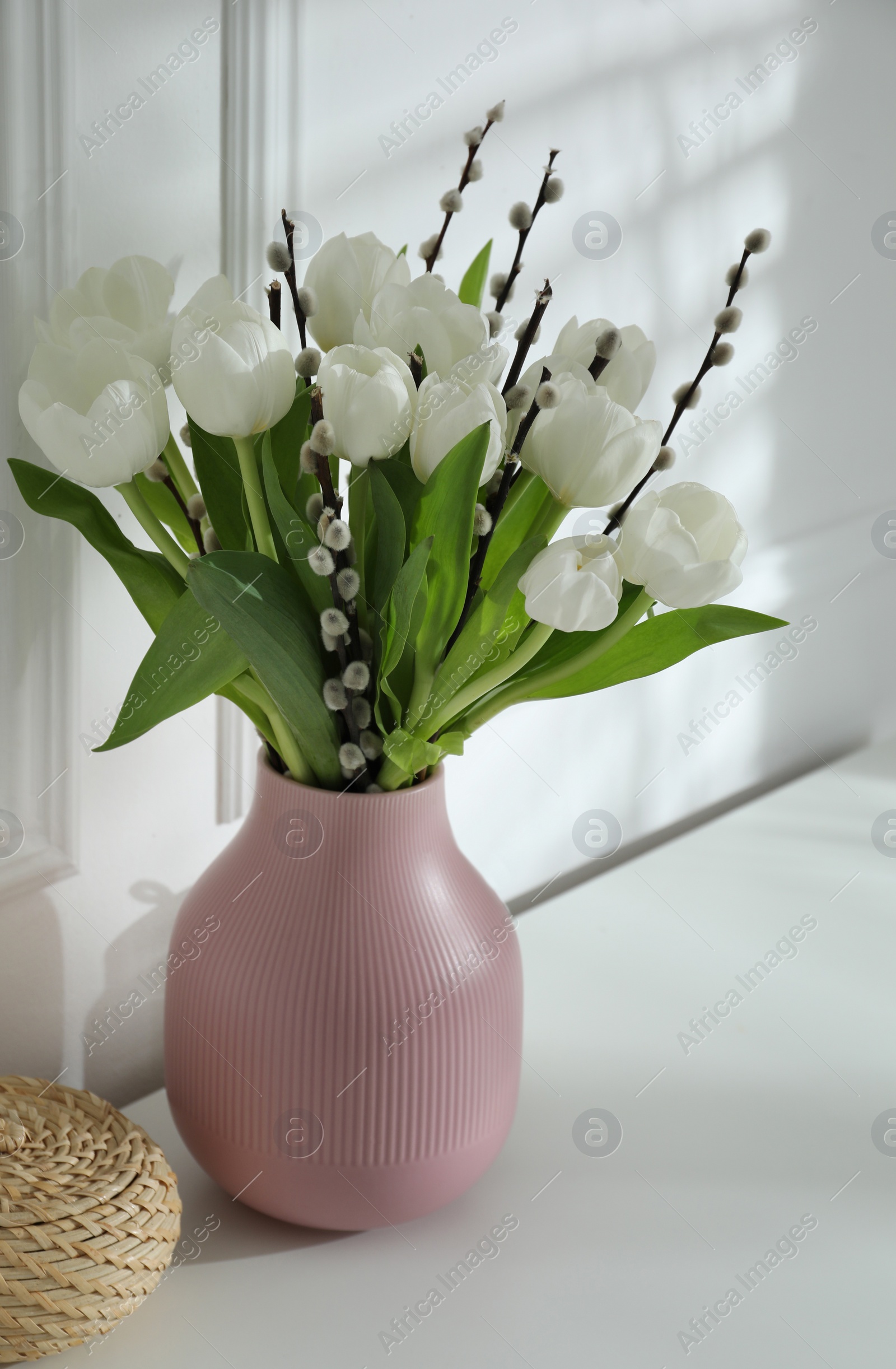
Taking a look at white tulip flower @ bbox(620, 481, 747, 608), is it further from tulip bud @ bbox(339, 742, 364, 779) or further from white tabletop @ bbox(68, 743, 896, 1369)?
white tabletop @ bbox(68, 743, 896, 1369)

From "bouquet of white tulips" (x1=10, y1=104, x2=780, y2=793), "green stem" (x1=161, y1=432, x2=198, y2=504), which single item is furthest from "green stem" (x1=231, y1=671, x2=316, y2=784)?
"green stem" (x1=161, y1=432, x2=198, y2=504)

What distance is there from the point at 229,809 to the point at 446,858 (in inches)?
9.4

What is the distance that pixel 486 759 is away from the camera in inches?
41.4

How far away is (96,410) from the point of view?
19.9 inches

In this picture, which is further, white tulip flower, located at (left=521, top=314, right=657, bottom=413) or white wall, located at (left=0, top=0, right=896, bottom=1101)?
white wall, located at (left=0, top=0, right=896, bottom=1101)

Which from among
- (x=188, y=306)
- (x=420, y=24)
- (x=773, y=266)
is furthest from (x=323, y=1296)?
(x=773, y=266)

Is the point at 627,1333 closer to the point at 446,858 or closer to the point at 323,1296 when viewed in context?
the point at 323,1296

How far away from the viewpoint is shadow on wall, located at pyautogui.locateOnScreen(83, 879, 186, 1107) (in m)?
0.77

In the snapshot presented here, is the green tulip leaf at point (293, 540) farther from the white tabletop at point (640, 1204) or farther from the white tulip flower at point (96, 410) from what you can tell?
the white tabletop at point (640, 1204)

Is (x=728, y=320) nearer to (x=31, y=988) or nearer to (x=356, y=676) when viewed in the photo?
(x=356, y=676)

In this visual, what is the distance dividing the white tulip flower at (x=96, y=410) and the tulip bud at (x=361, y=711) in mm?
151

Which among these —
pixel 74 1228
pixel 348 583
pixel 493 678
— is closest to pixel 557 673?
pixel 493 678

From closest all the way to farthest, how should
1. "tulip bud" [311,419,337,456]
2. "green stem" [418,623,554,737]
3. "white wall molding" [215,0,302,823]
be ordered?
"tulip bud" [311,419,337,456]
"green stem" [418,623,554,737]
"white wall molding" [215,0,302,823]

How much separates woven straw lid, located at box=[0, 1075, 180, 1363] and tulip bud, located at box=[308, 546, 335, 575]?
31cm
